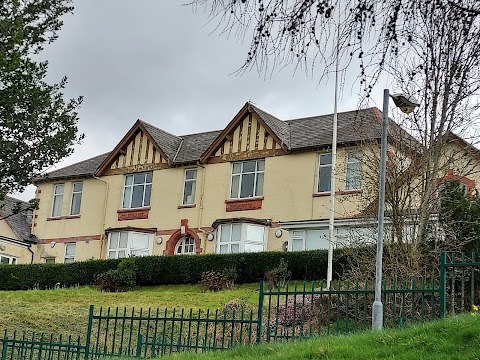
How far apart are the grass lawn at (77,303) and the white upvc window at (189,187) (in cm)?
667

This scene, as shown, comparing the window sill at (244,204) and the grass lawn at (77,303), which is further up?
the window sill at (244,204)

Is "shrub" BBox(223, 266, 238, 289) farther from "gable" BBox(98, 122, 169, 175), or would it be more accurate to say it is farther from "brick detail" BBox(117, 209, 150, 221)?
"gable" BBox(98, 122, 169, 175)

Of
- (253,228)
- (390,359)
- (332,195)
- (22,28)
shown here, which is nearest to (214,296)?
(332,195)

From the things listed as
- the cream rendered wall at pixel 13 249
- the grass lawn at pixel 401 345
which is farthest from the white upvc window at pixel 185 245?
the grass lawn at pixel 401 345

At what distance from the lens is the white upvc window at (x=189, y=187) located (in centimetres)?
3662

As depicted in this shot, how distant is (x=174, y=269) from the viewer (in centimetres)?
3092

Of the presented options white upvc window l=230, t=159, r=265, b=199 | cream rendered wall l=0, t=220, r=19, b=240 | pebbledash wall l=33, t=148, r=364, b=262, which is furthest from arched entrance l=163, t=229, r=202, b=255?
cream rendered wall l=0, t=220, r=19, b=240

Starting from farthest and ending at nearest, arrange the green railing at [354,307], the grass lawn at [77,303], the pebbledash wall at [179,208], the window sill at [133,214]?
the window sill at [133,214] → the pebbledash wall at [179,208] → the grass lawn at [77,303] → the green railing at [354,307]

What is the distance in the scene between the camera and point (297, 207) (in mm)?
33062

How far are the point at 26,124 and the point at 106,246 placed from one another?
19.9 m

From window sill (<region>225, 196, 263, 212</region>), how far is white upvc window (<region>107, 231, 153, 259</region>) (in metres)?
4.68

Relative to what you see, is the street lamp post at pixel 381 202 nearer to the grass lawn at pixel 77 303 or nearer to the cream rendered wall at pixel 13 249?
the grass lawn at pixel 77 303

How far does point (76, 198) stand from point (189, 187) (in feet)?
23.6

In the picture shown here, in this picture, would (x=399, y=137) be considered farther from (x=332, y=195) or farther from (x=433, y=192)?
(x=332, y=195)
